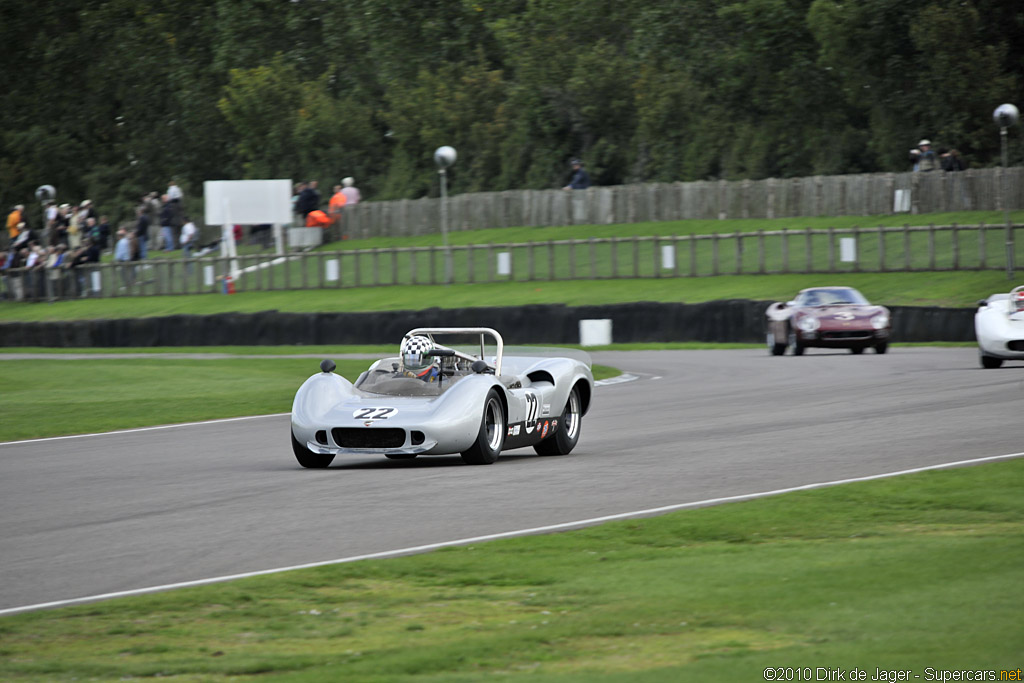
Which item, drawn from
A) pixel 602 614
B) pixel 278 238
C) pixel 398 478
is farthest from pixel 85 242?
pixel 602 614

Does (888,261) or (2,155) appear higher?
(2,155)

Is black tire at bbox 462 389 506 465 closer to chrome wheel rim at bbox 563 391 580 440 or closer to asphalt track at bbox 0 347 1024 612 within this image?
asphalt track at bbox 0 347 1024 612

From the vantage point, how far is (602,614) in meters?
6.07

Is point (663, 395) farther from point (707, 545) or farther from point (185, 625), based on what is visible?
point (185, 625)

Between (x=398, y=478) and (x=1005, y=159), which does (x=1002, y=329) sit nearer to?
(x=1005, y=159)

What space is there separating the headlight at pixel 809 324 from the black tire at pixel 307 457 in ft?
48.3

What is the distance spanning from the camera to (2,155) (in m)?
66.4

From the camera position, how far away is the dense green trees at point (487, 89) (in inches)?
1885

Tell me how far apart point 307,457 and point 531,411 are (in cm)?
175

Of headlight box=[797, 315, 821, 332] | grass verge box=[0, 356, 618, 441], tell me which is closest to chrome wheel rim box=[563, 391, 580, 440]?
grass verge box=[0, 356, 618, 441]

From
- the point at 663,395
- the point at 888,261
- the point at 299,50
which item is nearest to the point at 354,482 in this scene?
the point at 663,395

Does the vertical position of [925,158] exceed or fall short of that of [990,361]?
it exceeds it

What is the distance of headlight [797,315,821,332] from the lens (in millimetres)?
25031

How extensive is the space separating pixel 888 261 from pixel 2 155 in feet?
146
